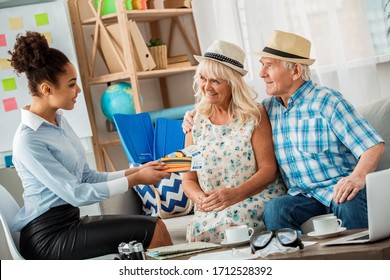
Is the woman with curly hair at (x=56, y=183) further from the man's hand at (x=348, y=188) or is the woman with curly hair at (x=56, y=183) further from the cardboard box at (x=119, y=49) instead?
the cardboard box at (x=119, y=49)

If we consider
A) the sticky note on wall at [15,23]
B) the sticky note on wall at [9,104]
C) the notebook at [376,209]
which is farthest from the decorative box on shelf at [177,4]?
the notebook at [376,209]

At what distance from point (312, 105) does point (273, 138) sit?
197mm

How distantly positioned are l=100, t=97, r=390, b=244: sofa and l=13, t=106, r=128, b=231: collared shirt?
A: 0.42 metres

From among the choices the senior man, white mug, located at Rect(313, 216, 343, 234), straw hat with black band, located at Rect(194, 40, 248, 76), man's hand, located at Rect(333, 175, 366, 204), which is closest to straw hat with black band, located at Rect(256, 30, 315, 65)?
the senior man

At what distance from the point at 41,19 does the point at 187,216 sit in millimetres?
1819

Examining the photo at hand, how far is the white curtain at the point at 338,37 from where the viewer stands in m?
3.91

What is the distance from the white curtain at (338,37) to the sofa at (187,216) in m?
0.98

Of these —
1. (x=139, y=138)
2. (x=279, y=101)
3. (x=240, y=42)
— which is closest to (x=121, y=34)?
(x=240, y=42)

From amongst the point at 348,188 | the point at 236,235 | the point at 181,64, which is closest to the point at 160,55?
the point at 181,64

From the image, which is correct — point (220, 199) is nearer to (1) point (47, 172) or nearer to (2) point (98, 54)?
(1) point (47, 172)

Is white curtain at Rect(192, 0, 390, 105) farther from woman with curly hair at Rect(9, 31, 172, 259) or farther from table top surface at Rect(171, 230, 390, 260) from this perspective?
table top surface at Rect(171, 230, 390, 260)

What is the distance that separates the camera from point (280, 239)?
6.40ft

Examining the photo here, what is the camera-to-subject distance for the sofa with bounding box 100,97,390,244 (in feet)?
8.84
